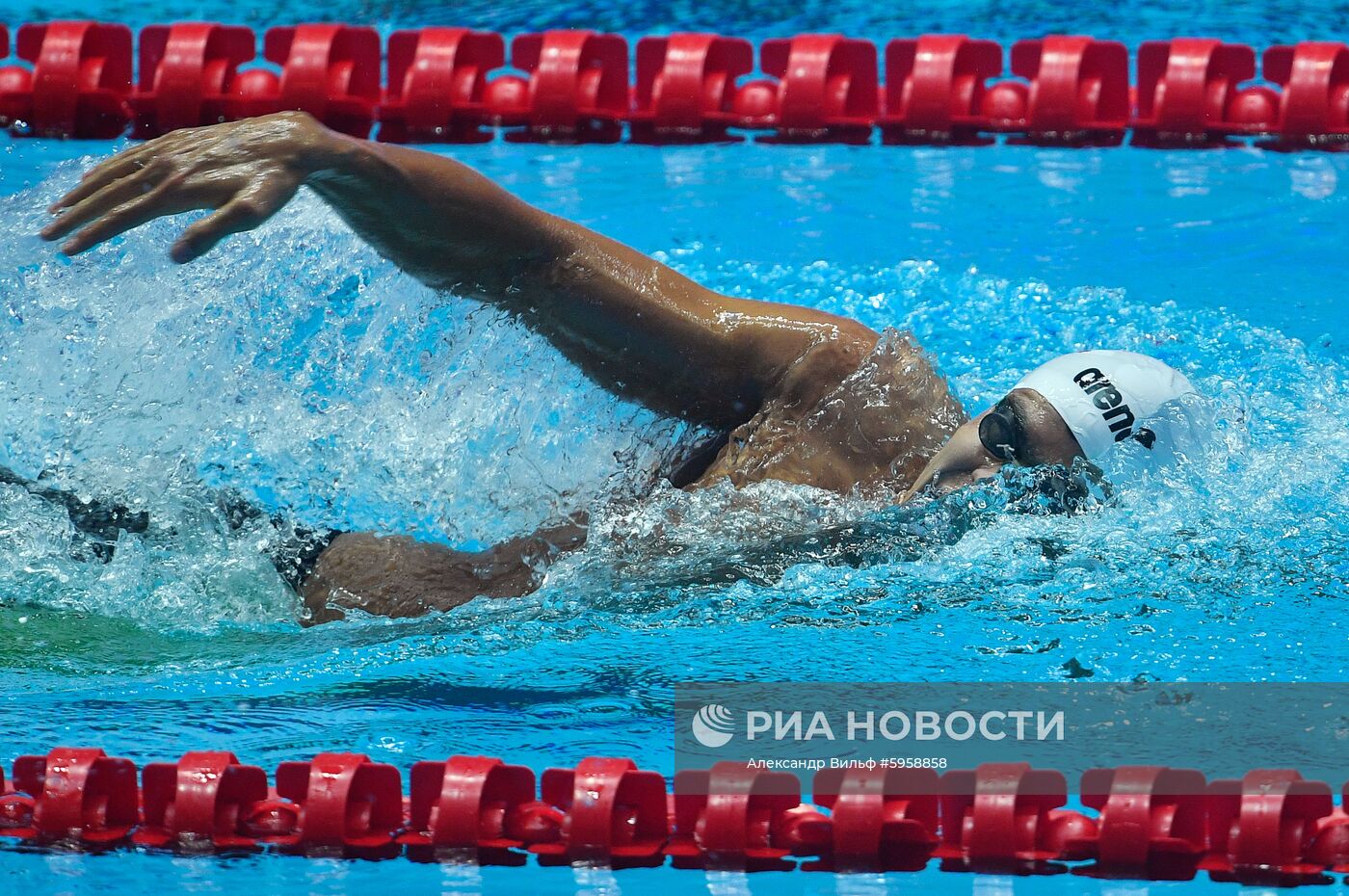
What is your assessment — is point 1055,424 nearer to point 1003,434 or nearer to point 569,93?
point 1003,434

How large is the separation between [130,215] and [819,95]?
316 cm

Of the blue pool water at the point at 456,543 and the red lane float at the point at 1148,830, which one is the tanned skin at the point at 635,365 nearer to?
the blue pool water at the point at 456,543

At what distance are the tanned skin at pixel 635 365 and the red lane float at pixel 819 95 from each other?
2.26 m

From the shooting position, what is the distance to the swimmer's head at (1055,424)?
2.60 metres

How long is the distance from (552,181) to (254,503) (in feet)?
7.45

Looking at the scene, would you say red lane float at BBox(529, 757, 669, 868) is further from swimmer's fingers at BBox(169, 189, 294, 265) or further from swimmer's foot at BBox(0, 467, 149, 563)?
swimmer's foot at BBox(0, 467, 149, 563)

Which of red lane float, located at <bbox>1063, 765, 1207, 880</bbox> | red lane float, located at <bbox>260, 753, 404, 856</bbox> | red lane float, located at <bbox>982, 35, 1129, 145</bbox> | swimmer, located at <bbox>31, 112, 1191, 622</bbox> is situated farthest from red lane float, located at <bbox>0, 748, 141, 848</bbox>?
red lane float, located at <bbox>982, 35, 1129, 145</bbox>

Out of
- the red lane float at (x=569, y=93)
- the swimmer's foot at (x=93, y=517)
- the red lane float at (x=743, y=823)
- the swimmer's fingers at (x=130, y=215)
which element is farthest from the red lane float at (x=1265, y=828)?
the red lane float at (x=569, y=93)

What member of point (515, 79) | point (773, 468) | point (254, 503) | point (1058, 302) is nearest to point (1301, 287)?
point (1058, 302)

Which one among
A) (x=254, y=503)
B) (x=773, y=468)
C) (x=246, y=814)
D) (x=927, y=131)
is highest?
(x=927, y=131)

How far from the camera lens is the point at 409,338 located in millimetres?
2912

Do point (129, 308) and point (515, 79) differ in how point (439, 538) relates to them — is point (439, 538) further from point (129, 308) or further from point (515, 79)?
point (515, 79)

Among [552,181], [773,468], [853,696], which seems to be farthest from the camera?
[552,181]

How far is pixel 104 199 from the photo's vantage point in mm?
2143
